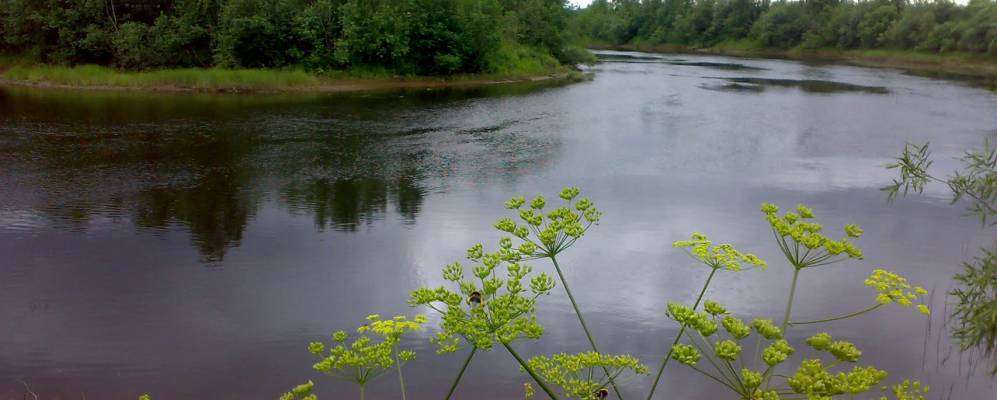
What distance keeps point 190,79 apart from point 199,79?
0.44 metres

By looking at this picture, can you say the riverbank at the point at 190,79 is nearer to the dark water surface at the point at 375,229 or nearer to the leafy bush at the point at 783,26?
the dark water surface at the point at 375,229

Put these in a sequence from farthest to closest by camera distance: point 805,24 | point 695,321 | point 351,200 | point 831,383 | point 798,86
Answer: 1. point 805,24
2. point 798,86
3. point 351,200
4. point 695,321
5. point 831,383

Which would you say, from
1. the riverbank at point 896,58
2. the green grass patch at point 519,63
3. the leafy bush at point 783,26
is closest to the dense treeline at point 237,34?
the green grass patch at point 519,63

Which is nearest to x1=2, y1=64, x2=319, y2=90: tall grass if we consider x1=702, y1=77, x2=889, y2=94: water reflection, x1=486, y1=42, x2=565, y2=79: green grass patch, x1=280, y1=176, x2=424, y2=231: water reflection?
x1=486, y1=42, x2=565, y2=79: green grass patch

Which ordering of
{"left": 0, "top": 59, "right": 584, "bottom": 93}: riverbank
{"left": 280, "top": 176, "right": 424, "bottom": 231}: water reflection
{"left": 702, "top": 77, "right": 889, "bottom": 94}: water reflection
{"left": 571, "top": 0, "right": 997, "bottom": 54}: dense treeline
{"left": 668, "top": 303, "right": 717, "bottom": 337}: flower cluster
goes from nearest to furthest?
1. {"left": 668, "top": 303, "right": 717, "bottom": 337}: flower cluster
2. {"left": 280, "top": 176, "right": 424, "bottom": 231}: water reflection
3. {"left": 0, "top": 59, "right": 584, "bottom": 93}: riverbank
4. {"left": 702, "top": 77, "right": 889, "bottom": 94}: water reflection
5. {"left": 571, "top": 0, "right": 997, "bottom": 54}: dense treeline

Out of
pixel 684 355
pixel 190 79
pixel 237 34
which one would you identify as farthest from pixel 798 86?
pixel 684 355

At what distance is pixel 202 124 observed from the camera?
20.8 metres

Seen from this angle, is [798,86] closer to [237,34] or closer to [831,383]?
[237,34]

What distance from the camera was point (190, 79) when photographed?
97.9ft

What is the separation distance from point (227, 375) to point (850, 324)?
6456 mm

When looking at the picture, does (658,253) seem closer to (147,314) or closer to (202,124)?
(147,314)

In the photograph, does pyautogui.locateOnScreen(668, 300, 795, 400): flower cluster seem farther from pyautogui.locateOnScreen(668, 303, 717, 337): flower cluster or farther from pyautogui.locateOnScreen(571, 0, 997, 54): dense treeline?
pyautogui.locateOnScreen(571, 0, 997, 54): dense treeline

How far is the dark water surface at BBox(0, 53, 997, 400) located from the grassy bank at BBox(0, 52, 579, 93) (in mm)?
5896

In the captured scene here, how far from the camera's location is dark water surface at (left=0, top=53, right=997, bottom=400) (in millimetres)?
6840
